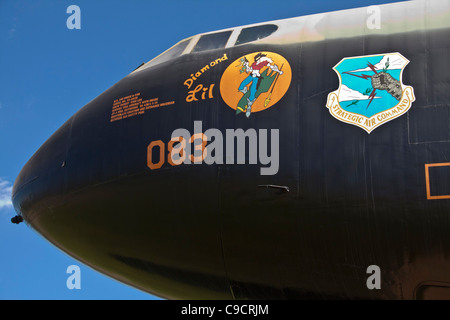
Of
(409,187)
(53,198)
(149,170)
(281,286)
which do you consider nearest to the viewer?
(409,187)

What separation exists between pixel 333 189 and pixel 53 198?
4980 mm

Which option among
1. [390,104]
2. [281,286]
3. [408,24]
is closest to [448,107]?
[390,104]

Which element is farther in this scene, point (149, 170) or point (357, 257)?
point (149, 170)

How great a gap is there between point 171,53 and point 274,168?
363cm

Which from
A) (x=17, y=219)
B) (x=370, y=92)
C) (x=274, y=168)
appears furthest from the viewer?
(x=17, y=219)

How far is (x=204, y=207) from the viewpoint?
9883 millimetres

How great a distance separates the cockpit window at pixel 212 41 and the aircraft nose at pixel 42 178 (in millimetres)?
2907

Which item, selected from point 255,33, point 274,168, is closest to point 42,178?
point 274,168

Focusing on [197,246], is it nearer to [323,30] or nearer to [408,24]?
[323,30]

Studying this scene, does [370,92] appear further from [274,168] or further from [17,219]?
[17,219]

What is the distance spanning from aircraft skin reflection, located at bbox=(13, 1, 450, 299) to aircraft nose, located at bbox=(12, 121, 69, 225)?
0.04m

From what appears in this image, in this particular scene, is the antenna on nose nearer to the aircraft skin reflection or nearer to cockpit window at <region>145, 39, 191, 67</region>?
the aircraft skin reflection

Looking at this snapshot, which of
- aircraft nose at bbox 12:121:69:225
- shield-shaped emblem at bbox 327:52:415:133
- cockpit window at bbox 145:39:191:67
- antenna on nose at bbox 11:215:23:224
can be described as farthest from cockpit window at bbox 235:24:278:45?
antenna on nose at bbox 11:215:23:224

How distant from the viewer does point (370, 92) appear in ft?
30.6
